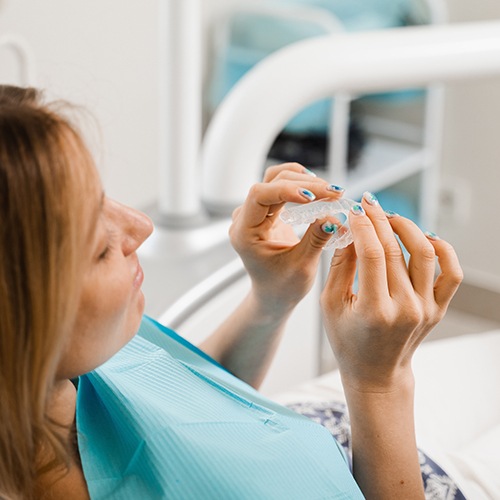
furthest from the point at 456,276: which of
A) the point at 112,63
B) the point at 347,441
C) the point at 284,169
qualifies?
the point at 112,63

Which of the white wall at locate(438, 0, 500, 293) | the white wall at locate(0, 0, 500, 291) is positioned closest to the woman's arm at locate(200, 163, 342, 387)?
the white wall at locate(0, 0, 500, 291)

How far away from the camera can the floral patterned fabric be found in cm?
94

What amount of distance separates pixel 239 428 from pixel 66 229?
288mm

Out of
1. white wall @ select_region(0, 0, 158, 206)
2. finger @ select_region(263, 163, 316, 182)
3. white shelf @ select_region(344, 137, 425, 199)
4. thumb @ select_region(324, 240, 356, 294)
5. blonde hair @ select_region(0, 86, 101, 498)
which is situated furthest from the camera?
white shelf @ select_region(344, 137, 425, 199)

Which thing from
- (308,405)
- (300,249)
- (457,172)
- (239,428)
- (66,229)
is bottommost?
(457,172)

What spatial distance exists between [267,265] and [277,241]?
3 centimetres

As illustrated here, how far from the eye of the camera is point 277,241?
93 centimetres

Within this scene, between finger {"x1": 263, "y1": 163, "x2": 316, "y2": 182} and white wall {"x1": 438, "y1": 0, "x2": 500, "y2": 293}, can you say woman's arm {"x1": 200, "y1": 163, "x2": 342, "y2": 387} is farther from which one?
white wall {"x1": 438, "y1": 0, "x2": 500, "y2": 293}

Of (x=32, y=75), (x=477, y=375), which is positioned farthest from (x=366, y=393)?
(x=32, y=75)

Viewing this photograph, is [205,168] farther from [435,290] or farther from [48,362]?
[48,362]

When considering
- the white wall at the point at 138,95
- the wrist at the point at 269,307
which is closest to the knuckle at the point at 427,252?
the wrist at the point at 269,307

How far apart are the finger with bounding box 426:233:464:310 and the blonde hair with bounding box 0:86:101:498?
312 millimetres

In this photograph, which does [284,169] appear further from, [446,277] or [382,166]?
[382,166]

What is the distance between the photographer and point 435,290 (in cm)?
78
